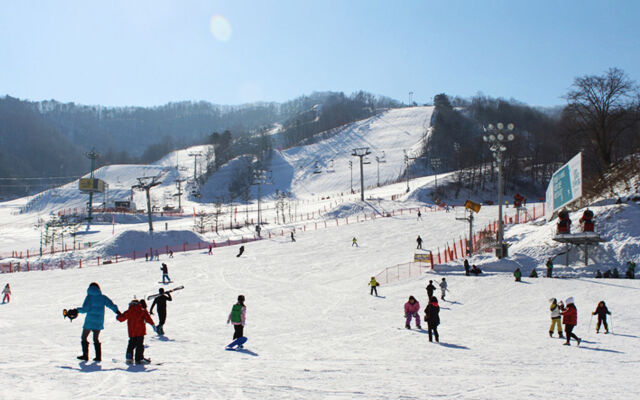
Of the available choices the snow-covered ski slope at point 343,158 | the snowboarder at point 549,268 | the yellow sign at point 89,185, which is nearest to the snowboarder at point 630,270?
the snowboarder at point 549,268

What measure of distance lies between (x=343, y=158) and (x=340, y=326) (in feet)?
385

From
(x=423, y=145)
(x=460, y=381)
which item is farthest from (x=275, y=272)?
(x=423, y=145)

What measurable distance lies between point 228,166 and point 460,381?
126176 millimetres

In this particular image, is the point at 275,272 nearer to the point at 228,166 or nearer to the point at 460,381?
the point at 460,381

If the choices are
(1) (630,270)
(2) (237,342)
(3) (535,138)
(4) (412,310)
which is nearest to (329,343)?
(2) (237,342)

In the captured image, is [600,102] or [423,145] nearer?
[600,102]

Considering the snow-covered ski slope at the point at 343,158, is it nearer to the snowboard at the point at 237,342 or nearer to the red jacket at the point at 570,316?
the red jacket at the point at 570,316

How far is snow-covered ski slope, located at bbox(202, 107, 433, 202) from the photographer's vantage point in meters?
109

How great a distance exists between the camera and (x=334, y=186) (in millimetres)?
106562

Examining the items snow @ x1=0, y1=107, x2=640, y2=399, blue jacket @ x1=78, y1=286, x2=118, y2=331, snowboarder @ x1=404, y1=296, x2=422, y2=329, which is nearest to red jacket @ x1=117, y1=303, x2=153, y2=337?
blue jacket @ x1=78, y1=286, x2=118, y2=331

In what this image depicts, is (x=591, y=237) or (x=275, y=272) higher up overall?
(x=591, y=237)

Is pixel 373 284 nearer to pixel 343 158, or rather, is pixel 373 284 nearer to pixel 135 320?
pixel 135 320

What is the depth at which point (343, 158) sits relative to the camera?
429 ft

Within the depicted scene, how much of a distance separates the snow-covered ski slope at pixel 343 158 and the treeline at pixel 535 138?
27.7 feet
